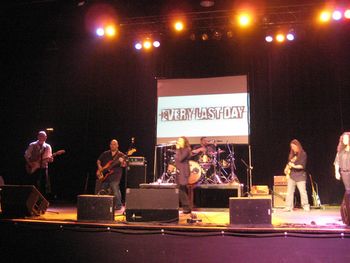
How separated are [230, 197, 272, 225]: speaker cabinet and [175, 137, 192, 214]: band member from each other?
226 centimetres

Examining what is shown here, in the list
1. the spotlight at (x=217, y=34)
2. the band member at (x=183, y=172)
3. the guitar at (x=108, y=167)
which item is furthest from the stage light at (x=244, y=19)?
the guitar at (x=108, y=167)

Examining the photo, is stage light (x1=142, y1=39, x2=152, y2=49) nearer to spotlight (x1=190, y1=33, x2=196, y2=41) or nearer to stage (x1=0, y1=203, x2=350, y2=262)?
spotlight (x1=190, y1=33, x2=196, y2=41)

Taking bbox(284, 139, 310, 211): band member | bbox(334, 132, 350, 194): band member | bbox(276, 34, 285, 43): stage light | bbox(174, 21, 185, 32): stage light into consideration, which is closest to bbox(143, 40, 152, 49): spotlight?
bbox(174, 21, 185, 32): stage light

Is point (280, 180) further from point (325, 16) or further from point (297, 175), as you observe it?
point (325, 16)

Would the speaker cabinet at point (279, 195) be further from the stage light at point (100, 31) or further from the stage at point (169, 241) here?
the stage light at point (100, 31)

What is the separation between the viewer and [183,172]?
27.7ft

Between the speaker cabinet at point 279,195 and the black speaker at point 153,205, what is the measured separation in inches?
183

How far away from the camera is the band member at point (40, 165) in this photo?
870 cm

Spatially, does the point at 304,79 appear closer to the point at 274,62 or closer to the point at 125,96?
the point at 274,62

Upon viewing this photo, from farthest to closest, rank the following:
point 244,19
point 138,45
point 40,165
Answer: point 138,45
point 244,19
point 40,165

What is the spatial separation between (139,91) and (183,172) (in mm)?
4425

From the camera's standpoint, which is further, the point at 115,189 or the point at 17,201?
the point at 115,189

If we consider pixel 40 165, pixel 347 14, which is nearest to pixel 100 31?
pixel 40 165

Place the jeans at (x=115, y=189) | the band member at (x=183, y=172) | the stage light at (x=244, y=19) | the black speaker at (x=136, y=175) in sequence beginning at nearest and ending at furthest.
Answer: the band member at (x=183, y=172), the jeans at (x=115, y=189), the stage light at (x=244, y=19), the black speaker at (x=136, y=175)
